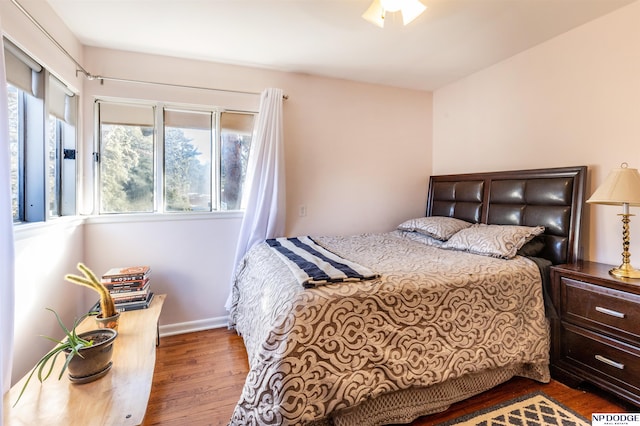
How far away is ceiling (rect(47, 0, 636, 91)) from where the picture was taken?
6.38 feet

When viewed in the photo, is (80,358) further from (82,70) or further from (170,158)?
(82,70)

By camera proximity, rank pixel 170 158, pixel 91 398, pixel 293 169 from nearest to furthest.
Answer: pixel 91 398, pixel 170 158, pixel 293 169

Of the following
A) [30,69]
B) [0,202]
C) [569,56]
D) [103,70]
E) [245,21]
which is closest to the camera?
[0,202]

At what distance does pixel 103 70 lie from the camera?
97.1 inches

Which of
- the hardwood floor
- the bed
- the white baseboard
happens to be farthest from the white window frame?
the hardwood floor

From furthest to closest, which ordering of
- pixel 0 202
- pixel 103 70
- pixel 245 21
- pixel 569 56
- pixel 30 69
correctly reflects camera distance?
→ pixel 103 70 → pixel 569 56 → pixel 245 21 → pixel 30 69 → pixel 0 202

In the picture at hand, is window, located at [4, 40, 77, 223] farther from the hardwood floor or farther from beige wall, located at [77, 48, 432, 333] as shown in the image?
the hardwood floor

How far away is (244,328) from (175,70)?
227 centimetres

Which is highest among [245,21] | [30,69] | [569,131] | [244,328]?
[245,21]

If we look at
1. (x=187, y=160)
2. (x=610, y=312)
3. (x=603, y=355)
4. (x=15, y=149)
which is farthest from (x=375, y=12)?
(x=603, y=355)

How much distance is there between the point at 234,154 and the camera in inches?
114

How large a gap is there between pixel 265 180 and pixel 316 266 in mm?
1274

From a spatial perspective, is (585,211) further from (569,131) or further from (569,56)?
(569,56)

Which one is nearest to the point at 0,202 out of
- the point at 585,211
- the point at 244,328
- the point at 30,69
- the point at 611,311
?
the point at 30,69
